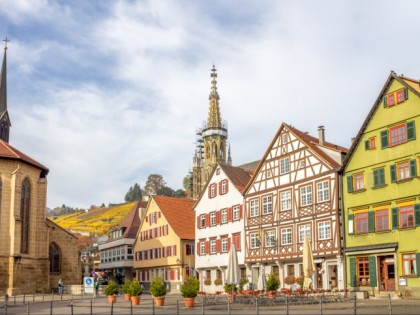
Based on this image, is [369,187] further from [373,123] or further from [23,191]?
[23,191]

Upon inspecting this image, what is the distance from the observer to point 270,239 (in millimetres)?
42438

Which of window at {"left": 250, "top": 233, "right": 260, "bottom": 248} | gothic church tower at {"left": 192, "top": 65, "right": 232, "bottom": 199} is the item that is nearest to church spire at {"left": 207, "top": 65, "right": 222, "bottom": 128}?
gothic church tower at {"left": 192, "top": 65, "right": 232, "bottom": 199}

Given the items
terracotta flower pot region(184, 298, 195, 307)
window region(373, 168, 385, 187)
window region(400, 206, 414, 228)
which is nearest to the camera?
terracotta flower pot region(184, 298, 195, 307)

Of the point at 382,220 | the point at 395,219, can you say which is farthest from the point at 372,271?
the point at 395,219

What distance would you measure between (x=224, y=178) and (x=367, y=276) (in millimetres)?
17382

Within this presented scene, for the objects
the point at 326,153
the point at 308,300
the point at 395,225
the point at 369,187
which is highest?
the point at 326,153

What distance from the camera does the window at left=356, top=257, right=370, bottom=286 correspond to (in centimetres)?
3506

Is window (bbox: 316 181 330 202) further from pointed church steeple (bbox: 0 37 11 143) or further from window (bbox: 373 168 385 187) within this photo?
pointed church steeple (bbox: 0 37 11 143)

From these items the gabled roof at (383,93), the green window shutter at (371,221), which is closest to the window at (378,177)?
the green window shutter at (371,221)

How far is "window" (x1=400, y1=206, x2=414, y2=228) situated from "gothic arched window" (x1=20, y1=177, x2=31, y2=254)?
32129 millimetres

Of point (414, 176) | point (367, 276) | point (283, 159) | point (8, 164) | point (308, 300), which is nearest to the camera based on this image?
point (308, 300)

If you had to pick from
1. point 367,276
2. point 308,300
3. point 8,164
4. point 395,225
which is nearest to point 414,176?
point 395,225

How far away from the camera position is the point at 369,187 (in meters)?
35.8

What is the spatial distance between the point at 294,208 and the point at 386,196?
800 centimetres
